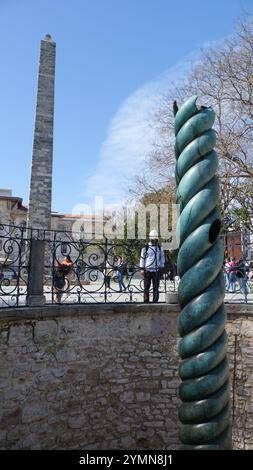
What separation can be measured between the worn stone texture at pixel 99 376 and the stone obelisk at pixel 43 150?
48.2ft

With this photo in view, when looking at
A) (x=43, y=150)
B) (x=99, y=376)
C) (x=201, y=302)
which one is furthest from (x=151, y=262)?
(x=43, y=150)

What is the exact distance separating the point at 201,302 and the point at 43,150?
63.5 feet

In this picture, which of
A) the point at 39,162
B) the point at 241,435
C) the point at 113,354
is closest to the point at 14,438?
the point at 113,354

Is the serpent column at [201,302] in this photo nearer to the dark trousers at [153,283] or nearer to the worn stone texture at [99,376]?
the worn stone texture at [99,376]

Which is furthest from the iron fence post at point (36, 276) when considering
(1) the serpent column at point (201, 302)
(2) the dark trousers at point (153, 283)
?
(1) the serpent column at point (201, 302)

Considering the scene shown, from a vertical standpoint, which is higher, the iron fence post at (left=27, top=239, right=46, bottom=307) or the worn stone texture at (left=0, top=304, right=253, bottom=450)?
the iron fence post at (left=27, top=239, right=46, bottom=307)

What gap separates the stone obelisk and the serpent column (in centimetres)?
1825

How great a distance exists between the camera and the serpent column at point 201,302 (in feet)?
7.65

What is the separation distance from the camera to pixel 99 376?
6.11 meters

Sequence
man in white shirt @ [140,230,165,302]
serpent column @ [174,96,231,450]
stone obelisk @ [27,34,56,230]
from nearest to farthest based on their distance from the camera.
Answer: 1. serpent column @ [174,96,231,450]
2. man in white shirt @ [140,230,165,302]
3. stone obelisk @ [27,34,56,230]

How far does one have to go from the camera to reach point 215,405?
233cm

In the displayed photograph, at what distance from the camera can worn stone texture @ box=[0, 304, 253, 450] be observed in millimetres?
5199

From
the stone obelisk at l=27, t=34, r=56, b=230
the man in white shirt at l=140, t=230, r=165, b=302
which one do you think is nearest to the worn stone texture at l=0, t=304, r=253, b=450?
the man in white shirt at l=140, t=230, r=165, b=302

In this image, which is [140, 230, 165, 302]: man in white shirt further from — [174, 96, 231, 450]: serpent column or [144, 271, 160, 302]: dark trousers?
[174, 96, 231, 450]: serpent column
